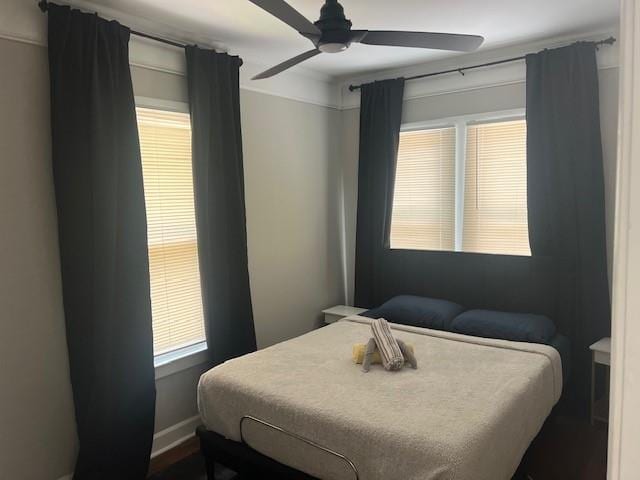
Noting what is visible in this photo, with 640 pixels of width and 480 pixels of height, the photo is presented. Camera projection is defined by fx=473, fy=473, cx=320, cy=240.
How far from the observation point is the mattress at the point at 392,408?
1.82 m

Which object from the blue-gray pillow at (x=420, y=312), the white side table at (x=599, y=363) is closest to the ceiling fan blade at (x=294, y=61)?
the blue-gray pillow at (x=420, y=312)

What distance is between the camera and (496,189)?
143 inches

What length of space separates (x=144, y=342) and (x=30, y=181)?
1.04 meters

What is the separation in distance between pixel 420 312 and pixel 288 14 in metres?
2.32

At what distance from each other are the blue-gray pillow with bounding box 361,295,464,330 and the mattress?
0.48 meters

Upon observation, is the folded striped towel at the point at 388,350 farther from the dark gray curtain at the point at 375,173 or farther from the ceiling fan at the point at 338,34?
the dark gray curtain at the point at 375,173

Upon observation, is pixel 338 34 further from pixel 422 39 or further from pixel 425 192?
pixel 425 192

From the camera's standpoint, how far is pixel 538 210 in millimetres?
3334

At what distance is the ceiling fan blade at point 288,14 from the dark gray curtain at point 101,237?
3.88 ft

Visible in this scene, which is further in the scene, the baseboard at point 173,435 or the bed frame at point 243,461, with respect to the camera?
the baseboard at point 173,435

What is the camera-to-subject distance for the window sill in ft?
9.75

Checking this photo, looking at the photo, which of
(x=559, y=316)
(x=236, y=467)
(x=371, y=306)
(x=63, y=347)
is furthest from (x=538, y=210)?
(x=63, y=347)

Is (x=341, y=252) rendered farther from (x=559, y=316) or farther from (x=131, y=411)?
(x=131, y=411)

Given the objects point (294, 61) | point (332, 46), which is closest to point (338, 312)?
point (294, 61)
